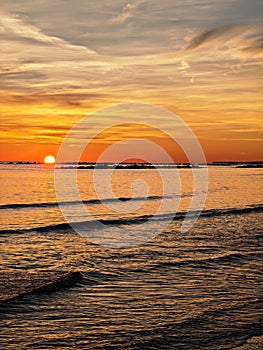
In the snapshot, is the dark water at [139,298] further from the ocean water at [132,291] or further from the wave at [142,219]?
the wave at [142,219]

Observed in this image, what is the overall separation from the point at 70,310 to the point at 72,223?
1889 cm

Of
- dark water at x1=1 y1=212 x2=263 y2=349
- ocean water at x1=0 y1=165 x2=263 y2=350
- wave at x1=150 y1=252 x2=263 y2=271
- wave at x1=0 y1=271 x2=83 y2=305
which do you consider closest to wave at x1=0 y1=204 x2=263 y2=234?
ocean water at x1=0 y1=165 x2=263 y2=350

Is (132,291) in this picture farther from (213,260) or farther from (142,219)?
(142,219)

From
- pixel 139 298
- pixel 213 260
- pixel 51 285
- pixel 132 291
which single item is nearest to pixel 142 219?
pixel 213 260

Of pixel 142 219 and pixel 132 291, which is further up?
pixel 142 219

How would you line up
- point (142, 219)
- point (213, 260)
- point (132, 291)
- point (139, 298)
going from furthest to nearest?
point (142, 219) → point (213, 260) → point (132, 291) → point (139, 298)

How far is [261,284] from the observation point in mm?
14539

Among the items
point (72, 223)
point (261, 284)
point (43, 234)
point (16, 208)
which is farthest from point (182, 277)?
point (16, 208)

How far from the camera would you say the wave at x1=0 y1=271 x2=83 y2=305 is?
1324cm

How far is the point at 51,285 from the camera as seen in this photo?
563 inches

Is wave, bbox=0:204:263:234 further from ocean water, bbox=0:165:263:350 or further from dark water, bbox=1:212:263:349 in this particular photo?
dark water, bbox=1:212:263:349

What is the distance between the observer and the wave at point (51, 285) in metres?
13.2

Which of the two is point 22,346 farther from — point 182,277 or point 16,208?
point 16,208

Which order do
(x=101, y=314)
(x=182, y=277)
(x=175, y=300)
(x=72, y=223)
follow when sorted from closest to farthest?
(x=101, y=314) < (x=175, y=300) < (x=182, y=277) < (x=72, y=223)
